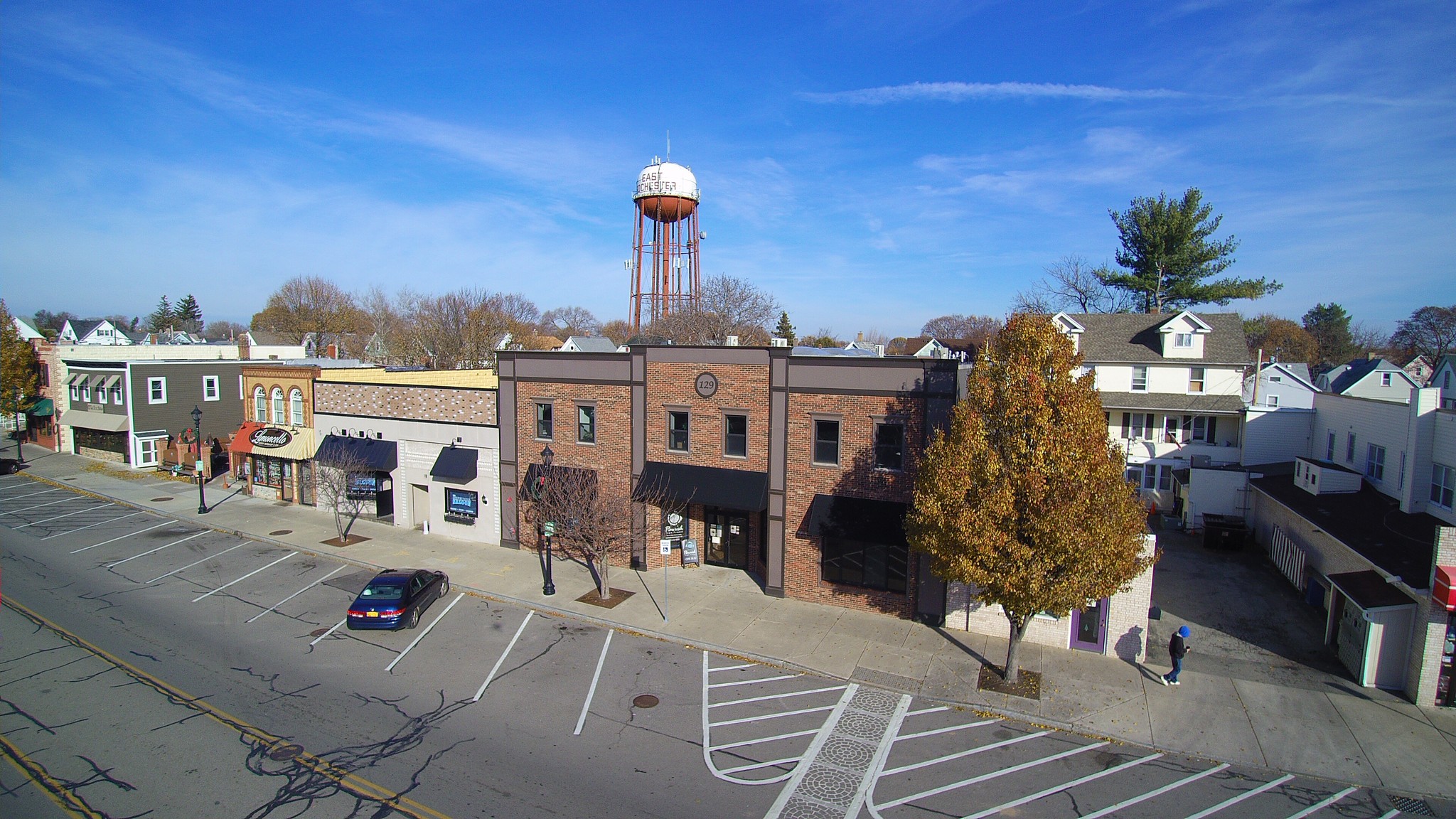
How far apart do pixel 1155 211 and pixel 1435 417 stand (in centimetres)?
3236

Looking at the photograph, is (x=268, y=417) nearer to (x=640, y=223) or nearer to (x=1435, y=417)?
(x=640, y=223)

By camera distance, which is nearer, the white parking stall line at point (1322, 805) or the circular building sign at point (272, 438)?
the white parking stall line at point (1322, 805)

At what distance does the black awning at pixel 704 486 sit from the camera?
67.7 feet

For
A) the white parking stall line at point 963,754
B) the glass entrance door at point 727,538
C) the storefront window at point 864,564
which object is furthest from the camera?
the glass entrance door at point 727,538

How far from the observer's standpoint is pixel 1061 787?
11766 mm

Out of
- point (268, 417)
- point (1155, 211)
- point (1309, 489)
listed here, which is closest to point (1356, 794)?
point (1309, 489)

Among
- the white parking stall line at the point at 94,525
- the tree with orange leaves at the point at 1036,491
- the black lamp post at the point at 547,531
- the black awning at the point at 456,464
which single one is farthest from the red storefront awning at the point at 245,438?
the tree with orange leaves at the point at 1036,491

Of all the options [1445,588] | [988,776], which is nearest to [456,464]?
[988,776]

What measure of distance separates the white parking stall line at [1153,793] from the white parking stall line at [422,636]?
47.9 ft

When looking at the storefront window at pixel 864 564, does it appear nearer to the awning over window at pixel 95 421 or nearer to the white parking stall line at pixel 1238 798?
the white parking stall line at pixel 1238 798

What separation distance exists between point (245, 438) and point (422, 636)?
2211 cm

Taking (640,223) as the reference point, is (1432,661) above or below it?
below

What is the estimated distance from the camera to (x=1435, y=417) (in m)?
18.1

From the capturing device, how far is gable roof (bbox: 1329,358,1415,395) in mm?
38856
